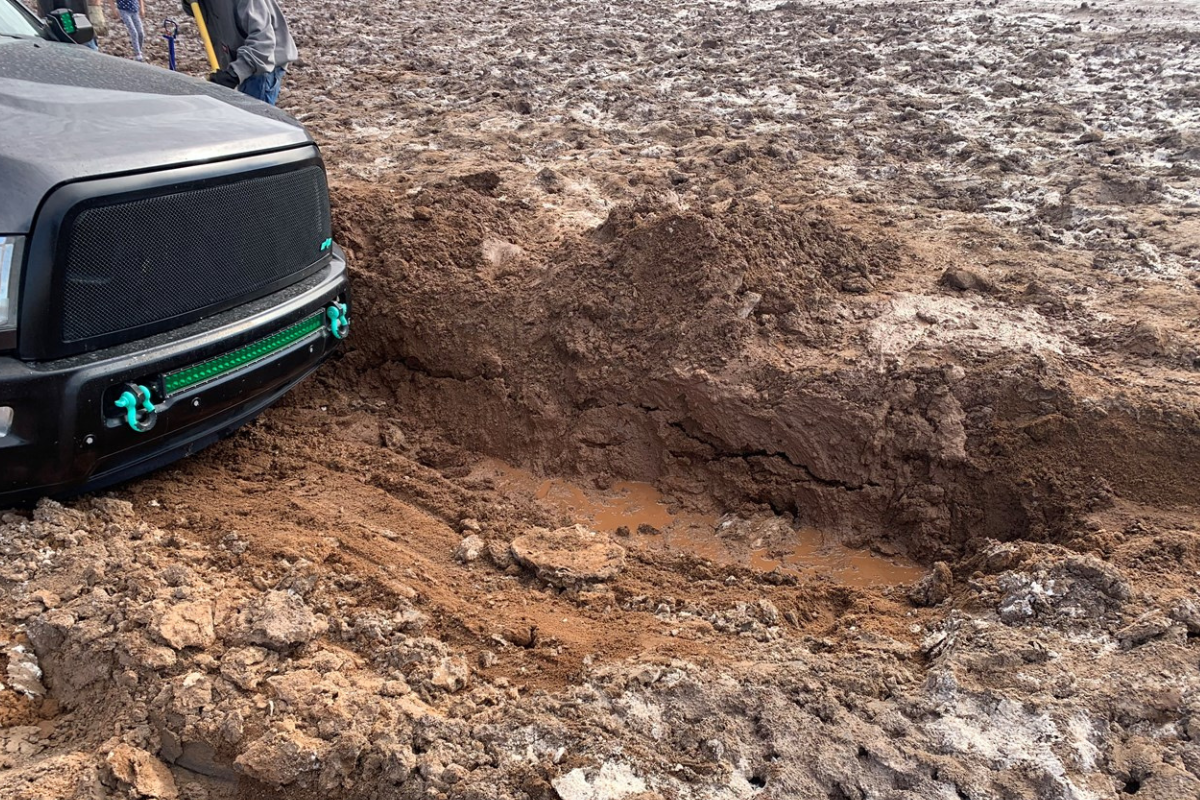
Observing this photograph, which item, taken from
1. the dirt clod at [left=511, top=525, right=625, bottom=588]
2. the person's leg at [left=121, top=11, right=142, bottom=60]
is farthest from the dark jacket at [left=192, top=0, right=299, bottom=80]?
the person's leg at [left=121, top=11, right=142, bottom=60]

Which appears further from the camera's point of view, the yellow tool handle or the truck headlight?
the yellow tool handle

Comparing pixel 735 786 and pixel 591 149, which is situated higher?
pixel 591 149

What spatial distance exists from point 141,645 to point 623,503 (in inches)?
93.0

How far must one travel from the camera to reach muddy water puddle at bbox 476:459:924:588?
403 centimetres

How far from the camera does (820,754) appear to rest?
2.48 meters

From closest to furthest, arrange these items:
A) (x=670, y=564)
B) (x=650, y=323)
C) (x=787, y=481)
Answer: (x=670, y=564), (x=787, y=481), (x=650, y=323)

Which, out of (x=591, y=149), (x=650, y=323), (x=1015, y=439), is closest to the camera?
(x=1015, y=439)

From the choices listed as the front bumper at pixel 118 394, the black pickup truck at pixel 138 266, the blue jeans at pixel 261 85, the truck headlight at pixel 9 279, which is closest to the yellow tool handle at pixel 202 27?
the blue jeans at pixel 261 85

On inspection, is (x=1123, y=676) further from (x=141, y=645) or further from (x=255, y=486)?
(x=255, y=486)

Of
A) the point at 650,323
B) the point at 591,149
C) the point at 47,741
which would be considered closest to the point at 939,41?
the point at 591,149

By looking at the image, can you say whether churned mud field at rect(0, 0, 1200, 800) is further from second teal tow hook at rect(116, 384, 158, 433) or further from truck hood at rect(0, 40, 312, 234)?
truck hood at rect(0, 40, 312, 234)

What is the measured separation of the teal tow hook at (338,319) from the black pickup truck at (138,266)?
37 millimetres

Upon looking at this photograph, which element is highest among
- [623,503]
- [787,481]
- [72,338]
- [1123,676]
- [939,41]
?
[939,41]

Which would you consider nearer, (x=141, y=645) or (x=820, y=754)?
(x=820, y=754)
